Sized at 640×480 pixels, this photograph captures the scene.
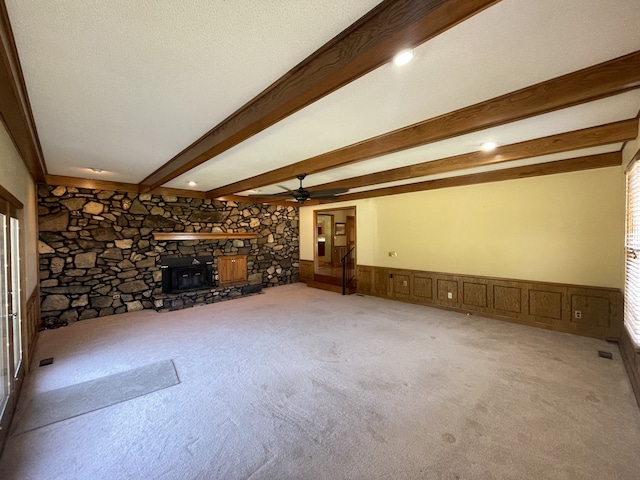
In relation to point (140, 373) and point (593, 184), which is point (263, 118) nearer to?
point (140, 373)

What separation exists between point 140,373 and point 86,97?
2793 millimetres

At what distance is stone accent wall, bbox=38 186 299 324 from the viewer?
16.0ft

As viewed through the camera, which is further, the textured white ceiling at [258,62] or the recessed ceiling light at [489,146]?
the recessed ceiling light at [489,146]

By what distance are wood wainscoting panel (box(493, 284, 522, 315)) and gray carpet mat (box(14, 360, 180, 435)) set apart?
17.1ft

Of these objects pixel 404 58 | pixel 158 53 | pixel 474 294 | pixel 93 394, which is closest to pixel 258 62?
pixel 158 53

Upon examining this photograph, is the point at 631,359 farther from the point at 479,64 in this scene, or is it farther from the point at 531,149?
the point at 479,64

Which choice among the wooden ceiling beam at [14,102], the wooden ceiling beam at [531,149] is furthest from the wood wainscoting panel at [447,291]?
→ the wooden ceiling beam at [14,102]

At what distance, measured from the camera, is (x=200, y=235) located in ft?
21.3

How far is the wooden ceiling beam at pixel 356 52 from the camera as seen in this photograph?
1.17m

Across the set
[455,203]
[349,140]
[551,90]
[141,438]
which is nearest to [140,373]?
[141,438]

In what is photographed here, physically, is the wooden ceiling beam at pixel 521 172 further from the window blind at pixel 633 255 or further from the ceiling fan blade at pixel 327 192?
the ceiling fan blade at pixel 327 192

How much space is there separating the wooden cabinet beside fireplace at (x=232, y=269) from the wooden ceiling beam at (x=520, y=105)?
4815 mm

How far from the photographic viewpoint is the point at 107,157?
377 cm

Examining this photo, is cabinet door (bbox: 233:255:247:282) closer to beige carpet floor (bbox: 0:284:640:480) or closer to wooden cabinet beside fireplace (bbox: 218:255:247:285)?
wooden cabinet beside fireplace (bbox: 218:255:247:285)
